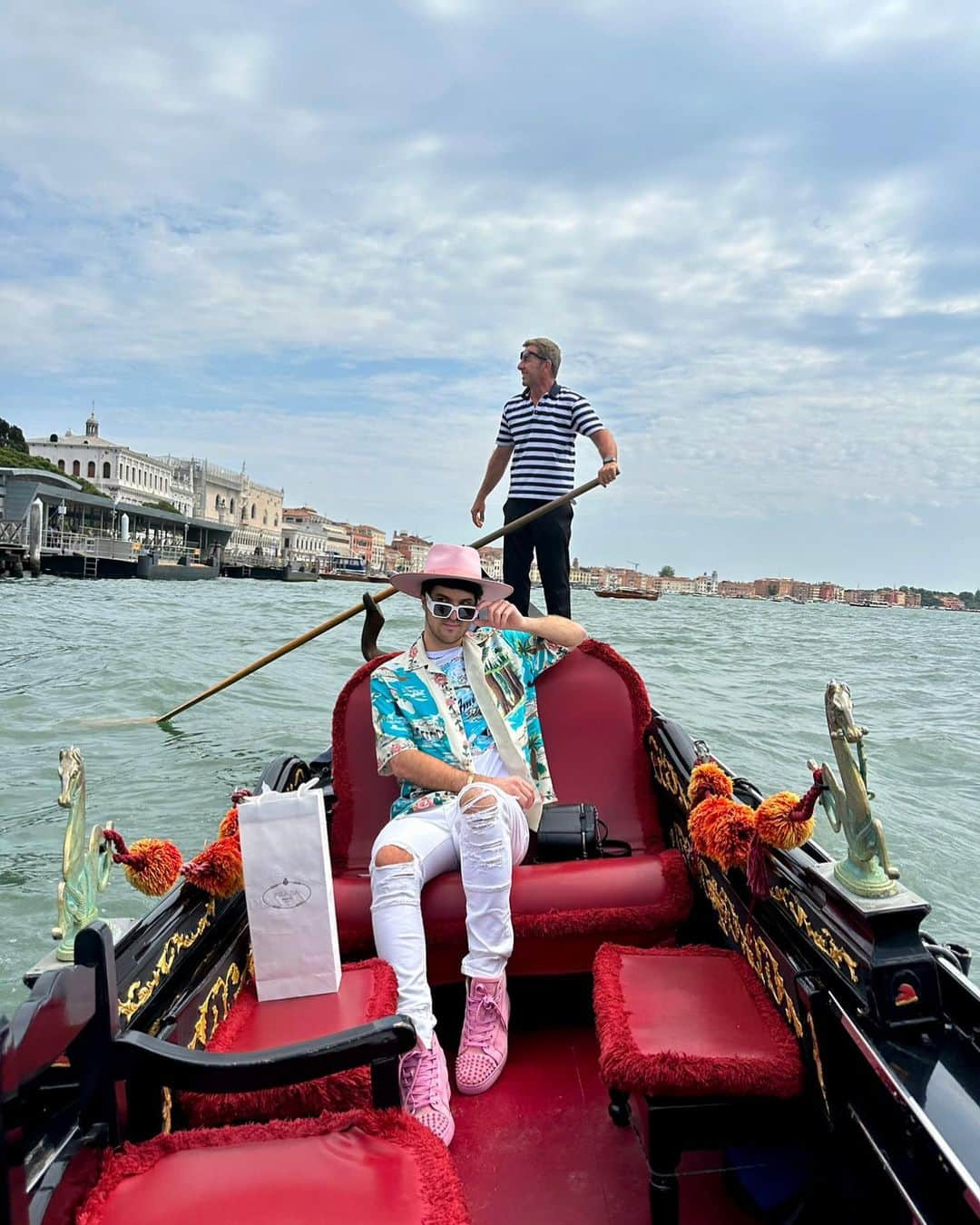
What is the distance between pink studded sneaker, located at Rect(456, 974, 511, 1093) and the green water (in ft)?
5.22

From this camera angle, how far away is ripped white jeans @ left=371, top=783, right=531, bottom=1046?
1813 millimetres

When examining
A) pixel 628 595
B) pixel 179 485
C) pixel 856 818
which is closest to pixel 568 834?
pixel 856 818

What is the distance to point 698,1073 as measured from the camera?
4.56 feet

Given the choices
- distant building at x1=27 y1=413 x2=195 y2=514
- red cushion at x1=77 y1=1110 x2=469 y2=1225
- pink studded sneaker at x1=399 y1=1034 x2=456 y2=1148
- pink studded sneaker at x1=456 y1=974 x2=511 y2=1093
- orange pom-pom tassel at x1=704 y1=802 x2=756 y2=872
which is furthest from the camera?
distant building at x1=27 y1=413 x2=195 y2=514

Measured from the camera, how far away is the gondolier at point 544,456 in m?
3.65

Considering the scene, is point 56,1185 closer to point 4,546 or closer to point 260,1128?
point 260,1128

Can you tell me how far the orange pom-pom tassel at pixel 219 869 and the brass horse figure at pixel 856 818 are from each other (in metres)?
1.06

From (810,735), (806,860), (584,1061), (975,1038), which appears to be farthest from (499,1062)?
(810,735)

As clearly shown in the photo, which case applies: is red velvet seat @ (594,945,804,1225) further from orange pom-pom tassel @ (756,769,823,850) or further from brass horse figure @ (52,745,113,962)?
brass horse figure @ (52,745,113,962)

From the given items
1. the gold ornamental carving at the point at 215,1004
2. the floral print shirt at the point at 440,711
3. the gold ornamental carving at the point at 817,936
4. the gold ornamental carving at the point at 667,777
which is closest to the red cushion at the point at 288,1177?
the gold ornamental carving at the point at 215,1004

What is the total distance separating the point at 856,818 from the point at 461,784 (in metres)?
0.93

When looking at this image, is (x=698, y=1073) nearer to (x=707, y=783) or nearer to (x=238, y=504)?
(x=707, y=783)

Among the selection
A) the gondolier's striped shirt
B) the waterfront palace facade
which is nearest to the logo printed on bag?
the gondolier's striped shirt

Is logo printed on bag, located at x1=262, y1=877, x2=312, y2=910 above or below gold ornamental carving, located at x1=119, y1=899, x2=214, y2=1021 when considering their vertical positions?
above
